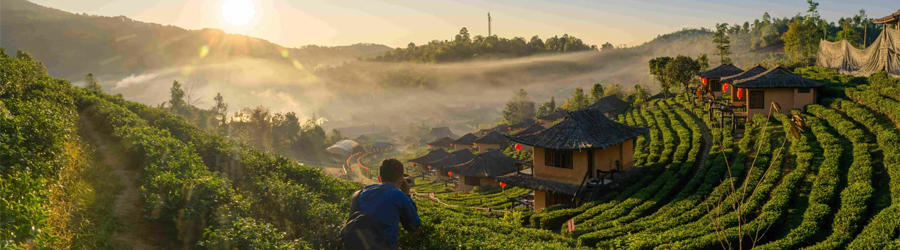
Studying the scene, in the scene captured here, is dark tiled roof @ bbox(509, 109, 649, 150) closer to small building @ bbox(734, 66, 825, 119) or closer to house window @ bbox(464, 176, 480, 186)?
small building @ bbox(734, 66, 825, 119)

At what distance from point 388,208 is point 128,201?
22.4ft

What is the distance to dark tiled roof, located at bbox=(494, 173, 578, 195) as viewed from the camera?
71.9ft

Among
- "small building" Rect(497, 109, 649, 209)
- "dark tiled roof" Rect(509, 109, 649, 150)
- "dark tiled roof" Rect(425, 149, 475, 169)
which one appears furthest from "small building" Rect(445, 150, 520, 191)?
"dark tiled roof" Rect(509, 109, 649, 150)

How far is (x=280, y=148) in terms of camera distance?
7844 centimetres

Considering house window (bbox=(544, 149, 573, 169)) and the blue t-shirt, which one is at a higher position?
the blue t-shirt

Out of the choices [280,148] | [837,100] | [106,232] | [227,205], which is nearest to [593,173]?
[837,100]

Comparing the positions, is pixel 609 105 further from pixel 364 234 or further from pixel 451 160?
pixel 364 234

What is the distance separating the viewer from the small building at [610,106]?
51.6 metres

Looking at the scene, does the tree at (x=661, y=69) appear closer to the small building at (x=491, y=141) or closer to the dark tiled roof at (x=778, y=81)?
the dark tiled roof at (x=778, y=81)

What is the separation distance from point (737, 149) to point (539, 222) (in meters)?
11.8

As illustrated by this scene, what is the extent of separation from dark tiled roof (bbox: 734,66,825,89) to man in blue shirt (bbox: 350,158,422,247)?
27145mm

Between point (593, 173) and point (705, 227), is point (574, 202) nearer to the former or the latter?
point (593, 173)

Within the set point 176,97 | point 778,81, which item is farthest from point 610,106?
point 176,97

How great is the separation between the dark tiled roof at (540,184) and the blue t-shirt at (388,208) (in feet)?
55.3
